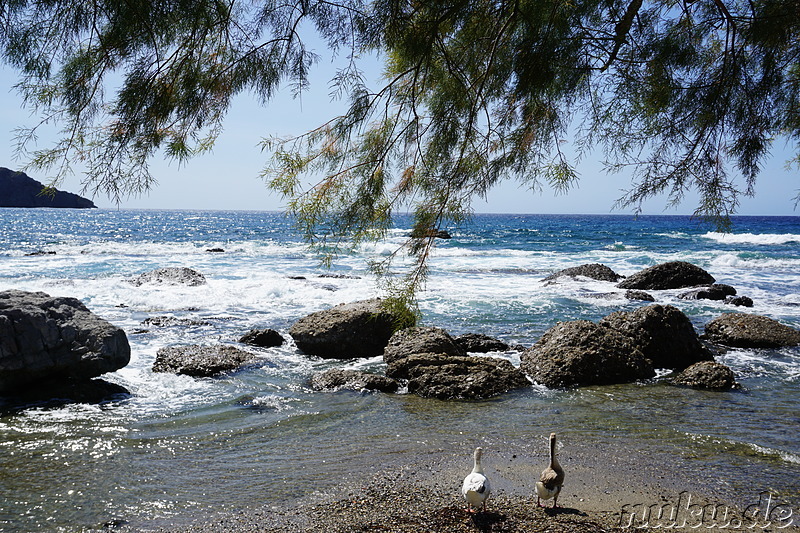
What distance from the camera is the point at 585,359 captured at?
28.8 feet

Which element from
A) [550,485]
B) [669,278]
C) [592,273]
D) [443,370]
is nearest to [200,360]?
[443,370]

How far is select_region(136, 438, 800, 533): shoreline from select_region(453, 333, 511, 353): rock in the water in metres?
5.34

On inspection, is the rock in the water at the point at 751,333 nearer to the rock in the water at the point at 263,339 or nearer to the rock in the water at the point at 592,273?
the rock in the water at the point at 263,339

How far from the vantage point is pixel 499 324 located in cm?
1374

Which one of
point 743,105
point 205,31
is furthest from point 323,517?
point 743,105

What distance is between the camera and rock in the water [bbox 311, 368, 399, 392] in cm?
840

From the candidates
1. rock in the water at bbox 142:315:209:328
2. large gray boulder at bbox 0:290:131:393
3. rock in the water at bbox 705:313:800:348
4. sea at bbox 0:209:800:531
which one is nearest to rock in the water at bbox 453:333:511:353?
sea at bbox 0:209:800:531

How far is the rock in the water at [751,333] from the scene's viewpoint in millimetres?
11180

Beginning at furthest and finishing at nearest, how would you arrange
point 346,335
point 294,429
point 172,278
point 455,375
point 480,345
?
1. point 172,278
2. point 480,345
3. point 346,335
4. point 455,375
5. point 294,429

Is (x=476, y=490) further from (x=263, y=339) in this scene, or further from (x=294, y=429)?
(x=263, y=339)

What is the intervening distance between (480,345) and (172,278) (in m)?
13.4

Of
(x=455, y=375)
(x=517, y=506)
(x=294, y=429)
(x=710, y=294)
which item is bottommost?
(x=294, y=429)

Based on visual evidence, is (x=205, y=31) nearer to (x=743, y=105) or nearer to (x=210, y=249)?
(x=743, y=105)

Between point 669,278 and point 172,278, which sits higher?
→ point 669,278
